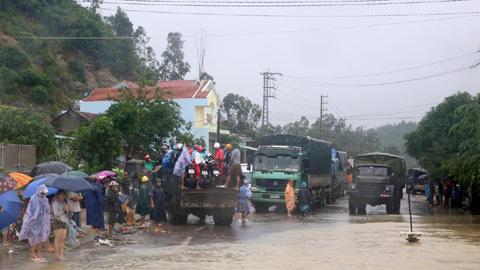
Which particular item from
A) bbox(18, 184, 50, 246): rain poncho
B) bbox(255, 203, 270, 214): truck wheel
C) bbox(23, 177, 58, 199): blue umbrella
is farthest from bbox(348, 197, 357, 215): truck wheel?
bbox(18, 184, 50, 246): rain poncho

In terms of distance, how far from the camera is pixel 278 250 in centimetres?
1418

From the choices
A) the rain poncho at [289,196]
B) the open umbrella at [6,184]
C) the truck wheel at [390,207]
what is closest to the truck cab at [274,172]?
the rain poncho at [289,196]

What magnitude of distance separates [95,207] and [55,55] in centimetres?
5322

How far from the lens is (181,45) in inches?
3447

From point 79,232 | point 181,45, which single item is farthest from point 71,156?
point 181,45

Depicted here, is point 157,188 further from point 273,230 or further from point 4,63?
point 4,63

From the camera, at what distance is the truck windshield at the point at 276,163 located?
2814 cm

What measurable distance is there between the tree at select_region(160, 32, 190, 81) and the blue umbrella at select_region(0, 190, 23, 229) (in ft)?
246

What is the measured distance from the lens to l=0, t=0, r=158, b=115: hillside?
55750 mm

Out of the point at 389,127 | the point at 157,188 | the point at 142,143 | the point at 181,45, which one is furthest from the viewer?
the point at 389,127

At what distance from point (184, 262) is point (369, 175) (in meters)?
19.1

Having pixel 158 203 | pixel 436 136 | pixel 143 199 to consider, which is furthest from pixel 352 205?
pixel 436 136

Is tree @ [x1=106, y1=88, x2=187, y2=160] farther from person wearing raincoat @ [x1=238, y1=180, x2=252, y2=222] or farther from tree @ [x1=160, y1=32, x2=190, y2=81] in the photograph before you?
tree @ [x1=160, y1=32, x2=190, y2=81]

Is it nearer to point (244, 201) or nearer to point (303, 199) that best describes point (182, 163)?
point (244, 201)
